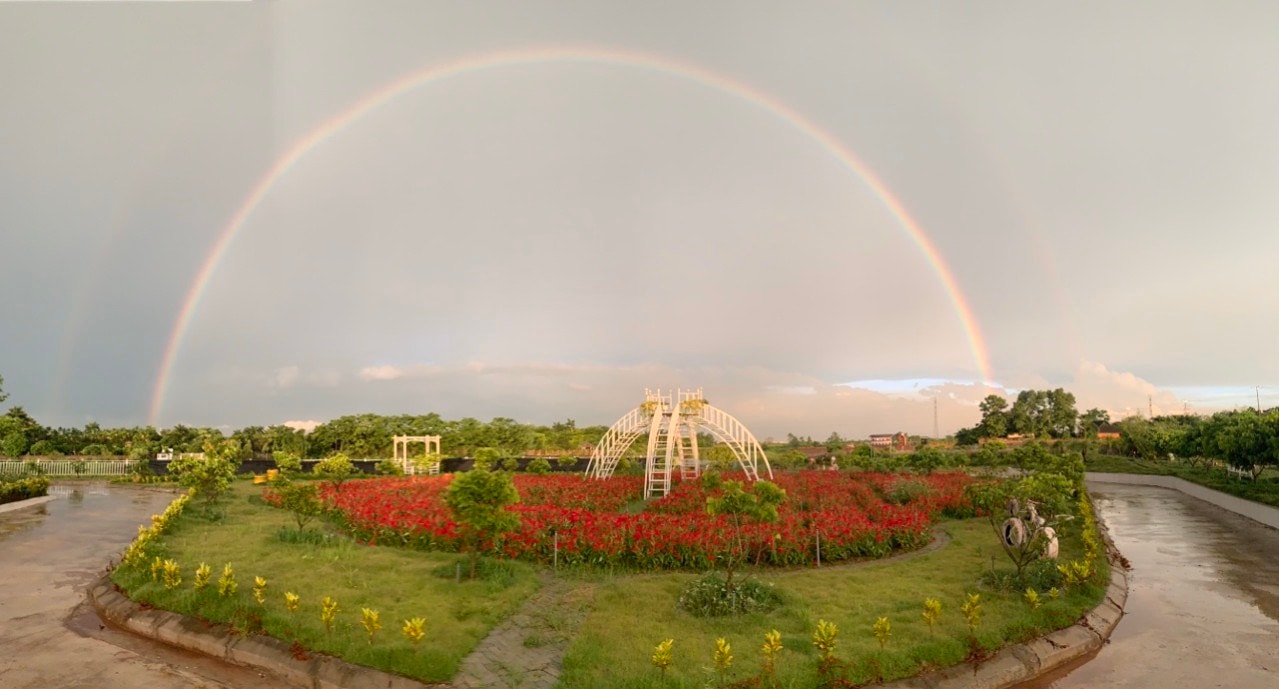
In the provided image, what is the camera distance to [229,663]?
29.9ft

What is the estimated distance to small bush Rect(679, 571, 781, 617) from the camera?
34.3 feet

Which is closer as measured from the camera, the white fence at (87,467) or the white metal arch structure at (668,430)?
the white metal arch structure at (668,430)

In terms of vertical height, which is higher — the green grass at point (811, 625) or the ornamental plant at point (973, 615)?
the ornamental plant at point (973, 615)

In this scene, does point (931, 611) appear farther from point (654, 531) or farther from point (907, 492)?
point (907, 492)

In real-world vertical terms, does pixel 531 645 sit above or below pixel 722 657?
below

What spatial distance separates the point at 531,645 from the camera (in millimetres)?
9242

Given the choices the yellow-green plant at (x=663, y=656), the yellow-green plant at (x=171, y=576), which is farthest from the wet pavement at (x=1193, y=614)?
the yellow-green plant at (x=171, y=576)

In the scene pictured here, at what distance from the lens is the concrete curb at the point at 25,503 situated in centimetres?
2348

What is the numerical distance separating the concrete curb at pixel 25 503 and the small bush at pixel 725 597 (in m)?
25.9

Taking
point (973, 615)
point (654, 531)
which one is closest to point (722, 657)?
point (973, 615)

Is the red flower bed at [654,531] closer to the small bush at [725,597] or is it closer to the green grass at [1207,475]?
the small bush at [725,597]

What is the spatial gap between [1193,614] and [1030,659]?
518cm

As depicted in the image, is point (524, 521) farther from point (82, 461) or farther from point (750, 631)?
point (82, 461)

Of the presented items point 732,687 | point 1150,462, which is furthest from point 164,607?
point 1150,462
